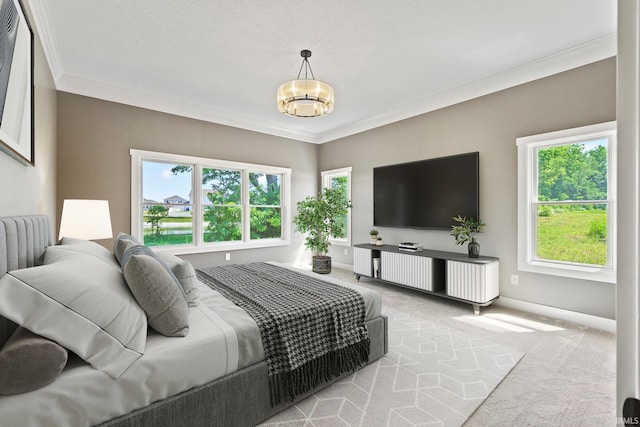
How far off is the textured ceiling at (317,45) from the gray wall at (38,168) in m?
0.38

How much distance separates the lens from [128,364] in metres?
1.30

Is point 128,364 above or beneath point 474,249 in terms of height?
beneath

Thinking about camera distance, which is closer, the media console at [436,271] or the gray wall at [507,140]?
the gray wall at [507,140]

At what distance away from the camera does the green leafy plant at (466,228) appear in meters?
3.81

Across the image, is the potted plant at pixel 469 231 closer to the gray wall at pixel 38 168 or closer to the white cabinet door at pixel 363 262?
the white cabinet door at pixel 363 262

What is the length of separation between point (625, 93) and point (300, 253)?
5.80m

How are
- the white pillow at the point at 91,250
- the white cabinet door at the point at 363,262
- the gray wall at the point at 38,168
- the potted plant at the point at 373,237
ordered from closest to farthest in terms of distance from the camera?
1. the gray wall at the point at 38,168
2. the white pillow at the point at 91,250
3. the white cabinet door at the point at 363,262
4. the potted plant at the point at 373,237

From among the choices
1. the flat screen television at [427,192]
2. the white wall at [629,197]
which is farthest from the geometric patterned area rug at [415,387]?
the flat screen television at [427,192]

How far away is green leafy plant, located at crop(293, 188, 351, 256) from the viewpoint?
5383 mm

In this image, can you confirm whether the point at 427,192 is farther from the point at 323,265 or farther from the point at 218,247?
the point at 218,247

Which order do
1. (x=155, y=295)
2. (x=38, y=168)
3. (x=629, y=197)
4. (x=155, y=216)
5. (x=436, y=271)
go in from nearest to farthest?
(x=629, y=197) → (x=155, y=295) → (x=38, y=168) → (x=436, y=271) → (x=155, y=216)

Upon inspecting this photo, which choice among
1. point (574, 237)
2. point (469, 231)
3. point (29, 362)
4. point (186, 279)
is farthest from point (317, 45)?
point (574, 237)

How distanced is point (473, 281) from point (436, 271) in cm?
53

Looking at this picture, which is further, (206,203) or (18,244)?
(206,203)
